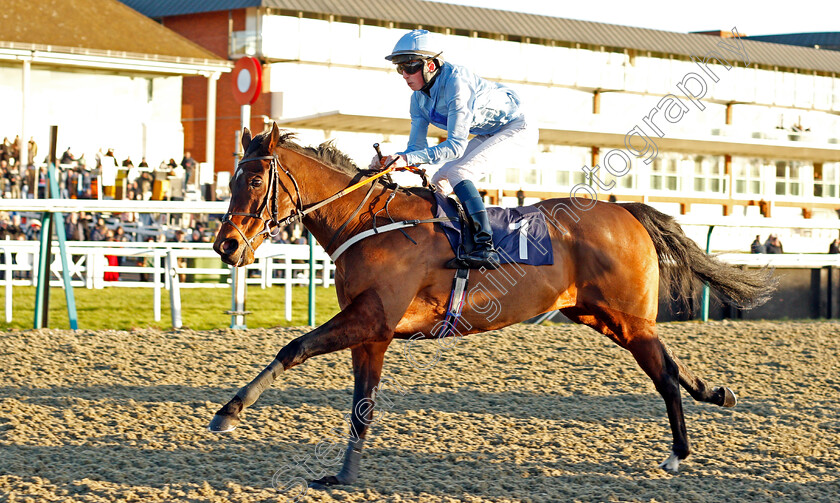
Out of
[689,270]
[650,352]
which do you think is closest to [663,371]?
[650,352]

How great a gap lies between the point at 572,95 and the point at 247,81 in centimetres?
2239

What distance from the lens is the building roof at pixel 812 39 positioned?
4828 cm

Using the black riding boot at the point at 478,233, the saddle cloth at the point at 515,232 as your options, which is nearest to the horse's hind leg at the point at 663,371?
A: the saddle cloth at the point at 515,232

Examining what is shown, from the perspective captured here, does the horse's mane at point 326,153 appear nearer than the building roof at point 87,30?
Yes

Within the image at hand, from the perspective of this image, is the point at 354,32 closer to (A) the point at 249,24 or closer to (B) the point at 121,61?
(A) the point at 249,24

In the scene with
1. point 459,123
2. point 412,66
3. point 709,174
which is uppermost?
point 709,174

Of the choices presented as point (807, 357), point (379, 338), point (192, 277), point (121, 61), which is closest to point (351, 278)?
point (379, 338)

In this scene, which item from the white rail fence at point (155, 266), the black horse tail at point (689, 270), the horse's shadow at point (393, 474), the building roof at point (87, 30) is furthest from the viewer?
the building roof at point (87, 30)

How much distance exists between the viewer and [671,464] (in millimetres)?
4352

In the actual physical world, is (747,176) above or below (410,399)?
above

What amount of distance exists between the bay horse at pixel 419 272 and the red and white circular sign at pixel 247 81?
4799mm

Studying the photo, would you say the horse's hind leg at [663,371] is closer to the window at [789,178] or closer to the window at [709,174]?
the window at [709,174]

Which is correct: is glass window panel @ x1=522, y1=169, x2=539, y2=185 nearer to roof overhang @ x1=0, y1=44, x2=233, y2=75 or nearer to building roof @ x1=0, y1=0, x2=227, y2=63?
roof overhang @ x1=0, y1=44, x2=233, y2=75

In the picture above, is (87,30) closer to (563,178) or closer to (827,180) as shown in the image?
(563,178)
